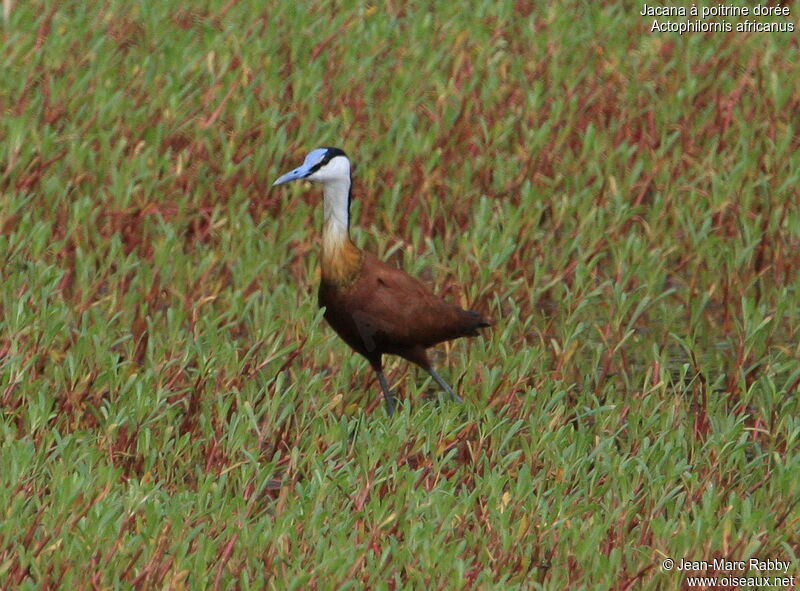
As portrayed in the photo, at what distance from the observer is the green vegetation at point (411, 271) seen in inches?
179

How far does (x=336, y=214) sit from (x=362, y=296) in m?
0.31

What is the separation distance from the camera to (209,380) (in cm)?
556

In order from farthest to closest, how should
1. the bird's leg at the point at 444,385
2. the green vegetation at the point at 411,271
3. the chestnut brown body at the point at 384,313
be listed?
the bird's leg at the point at 444,385, the chestnut brown body at the point at 384,313, the green vegetation at the point at 411,271

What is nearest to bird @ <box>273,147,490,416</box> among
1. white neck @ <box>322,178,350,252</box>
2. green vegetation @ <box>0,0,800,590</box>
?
white neck @ <box>322,178,350,252</box>

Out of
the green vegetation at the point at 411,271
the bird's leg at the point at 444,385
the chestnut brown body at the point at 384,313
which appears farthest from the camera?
the bird's leg at the point at 444,385

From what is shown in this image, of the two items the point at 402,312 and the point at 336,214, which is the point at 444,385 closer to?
the point at 402,312

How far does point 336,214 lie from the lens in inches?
220

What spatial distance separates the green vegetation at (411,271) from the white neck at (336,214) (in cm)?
39

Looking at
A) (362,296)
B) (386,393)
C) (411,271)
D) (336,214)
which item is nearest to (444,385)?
(386,393)

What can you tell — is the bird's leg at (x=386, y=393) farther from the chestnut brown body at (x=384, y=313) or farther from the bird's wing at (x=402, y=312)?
the bird's wing at (x=402, y=312)

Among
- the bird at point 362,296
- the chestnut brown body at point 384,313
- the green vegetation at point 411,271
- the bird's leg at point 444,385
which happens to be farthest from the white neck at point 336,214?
the bird's leg at point 444,385

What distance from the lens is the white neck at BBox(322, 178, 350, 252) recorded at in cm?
556

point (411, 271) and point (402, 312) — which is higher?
point (402, 312)

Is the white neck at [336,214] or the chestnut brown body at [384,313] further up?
the white neck at [336,214]
